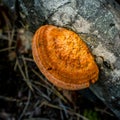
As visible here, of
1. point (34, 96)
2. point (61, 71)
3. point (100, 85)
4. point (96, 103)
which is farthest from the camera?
point (34, 96)

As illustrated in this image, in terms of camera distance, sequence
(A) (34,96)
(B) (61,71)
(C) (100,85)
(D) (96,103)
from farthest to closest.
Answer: (A) (34,96) → (D) (96,103) → (C) (100,85) → (B) (61,71)

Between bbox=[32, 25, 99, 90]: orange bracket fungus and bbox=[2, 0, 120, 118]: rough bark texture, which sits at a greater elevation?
bbox=[2, 0, 120, 118]: rough bark texture

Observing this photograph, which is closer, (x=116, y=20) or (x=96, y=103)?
(x=116, y=20)

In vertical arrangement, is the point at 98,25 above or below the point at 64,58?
above

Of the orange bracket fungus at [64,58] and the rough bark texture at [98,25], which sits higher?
the rough bark texture at [98,25]

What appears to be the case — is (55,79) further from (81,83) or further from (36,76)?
(36,76)

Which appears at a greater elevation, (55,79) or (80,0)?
(80,0)

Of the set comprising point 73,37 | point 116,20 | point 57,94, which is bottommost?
point 57,94

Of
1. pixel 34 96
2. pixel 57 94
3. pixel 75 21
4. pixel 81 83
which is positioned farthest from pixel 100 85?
pixel 34 96
